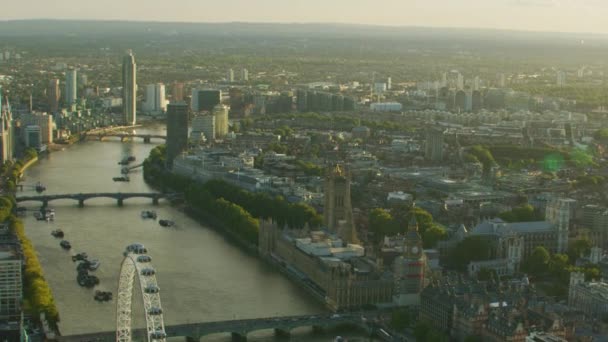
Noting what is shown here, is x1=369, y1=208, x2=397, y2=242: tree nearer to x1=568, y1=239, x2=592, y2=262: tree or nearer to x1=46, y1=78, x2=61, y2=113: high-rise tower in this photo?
x1=568, y1=239, x2=592, y2=262: tree

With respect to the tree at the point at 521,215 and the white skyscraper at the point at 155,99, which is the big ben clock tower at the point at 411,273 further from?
the white skyscraper at the point at 155,99

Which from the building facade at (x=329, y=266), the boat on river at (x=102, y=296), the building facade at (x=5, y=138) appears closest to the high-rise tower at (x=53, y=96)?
the building facade at (x=5, y=138)

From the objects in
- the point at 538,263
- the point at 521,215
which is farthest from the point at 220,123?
the point at 538,263

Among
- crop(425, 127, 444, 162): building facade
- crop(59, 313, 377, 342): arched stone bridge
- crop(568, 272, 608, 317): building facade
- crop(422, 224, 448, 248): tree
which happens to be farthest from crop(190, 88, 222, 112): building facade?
crop(59, 313, 377, 342): arched stone bridge

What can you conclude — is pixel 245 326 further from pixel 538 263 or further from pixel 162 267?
pixel 538 263

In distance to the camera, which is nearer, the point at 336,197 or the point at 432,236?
the point at 432,236

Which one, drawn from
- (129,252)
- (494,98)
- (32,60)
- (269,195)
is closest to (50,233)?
(269,195)
